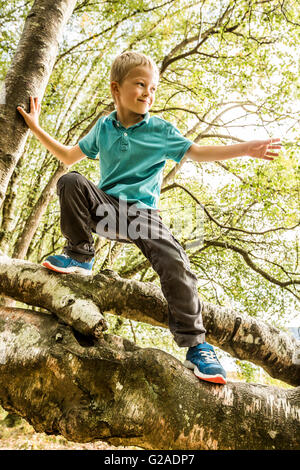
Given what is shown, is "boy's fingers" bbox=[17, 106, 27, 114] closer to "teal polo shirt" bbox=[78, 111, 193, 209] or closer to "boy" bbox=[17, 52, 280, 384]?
"boy" bbox=[17, 52, 280, 384]

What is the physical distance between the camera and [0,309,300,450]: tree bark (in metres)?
1.40

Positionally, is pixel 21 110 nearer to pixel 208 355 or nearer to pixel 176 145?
pixel 176 145

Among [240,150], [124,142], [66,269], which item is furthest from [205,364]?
[124,142]

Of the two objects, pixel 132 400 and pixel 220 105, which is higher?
pixel 220 105

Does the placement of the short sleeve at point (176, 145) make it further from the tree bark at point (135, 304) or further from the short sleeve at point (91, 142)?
the tree bark at point (135, 304)

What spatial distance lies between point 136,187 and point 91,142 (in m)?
0.63

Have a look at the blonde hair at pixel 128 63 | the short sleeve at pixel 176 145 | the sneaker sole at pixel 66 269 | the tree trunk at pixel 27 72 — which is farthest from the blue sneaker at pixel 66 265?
the blonde hair at pixel 128 63

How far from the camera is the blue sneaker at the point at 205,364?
1.59m

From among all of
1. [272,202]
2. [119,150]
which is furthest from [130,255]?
[119,150]

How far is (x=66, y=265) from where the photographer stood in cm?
215

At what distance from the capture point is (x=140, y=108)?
2271 millimetres

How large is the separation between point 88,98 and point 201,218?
15.0 feet

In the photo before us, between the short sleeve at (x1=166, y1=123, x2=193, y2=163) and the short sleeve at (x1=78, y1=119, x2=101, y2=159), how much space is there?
58 cm

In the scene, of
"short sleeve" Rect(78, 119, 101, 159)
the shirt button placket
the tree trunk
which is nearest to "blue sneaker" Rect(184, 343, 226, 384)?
the shirt button placket
